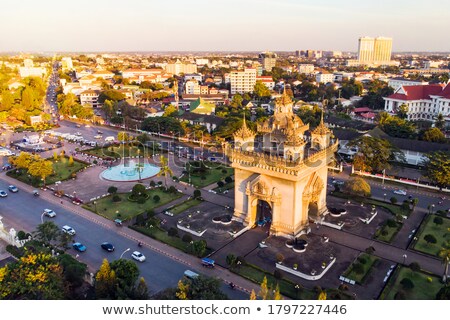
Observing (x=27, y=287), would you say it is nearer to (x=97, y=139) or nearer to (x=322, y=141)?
(x=322, y=141)

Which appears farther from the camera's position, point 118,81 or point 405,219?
point 118,81

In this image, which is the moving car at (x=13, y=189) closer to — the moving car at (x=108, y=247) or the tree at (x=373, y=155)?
the moving car at (x=108, y=247)

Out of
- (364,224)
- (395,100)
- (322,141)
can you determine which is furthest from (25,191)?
(395,100)

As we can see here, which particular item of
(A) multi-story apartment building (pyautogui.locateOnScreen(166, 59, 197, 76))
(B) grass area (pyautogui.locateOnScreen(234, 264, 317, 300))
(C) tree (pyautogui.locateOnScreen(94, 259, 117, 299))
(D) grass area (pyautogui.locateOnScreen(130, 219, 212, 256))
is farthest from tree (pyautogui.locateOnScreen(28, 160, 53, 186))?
(A) multi-story apartment building (pyautogui.locateOnScreen(166, 59, 197, 76))

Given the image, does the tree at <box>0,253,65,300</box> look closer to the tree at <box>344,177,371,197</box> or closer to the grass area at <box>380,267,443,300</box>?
the grass area at <box>380,267,443,300</box>

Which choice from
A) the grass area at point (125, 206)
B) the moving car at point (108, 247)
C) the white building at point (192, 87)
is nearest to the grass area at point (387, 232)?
the grass area at point (125, 206)

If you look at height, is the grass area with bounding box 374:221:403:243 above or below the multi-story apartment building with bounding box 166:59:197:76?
below
